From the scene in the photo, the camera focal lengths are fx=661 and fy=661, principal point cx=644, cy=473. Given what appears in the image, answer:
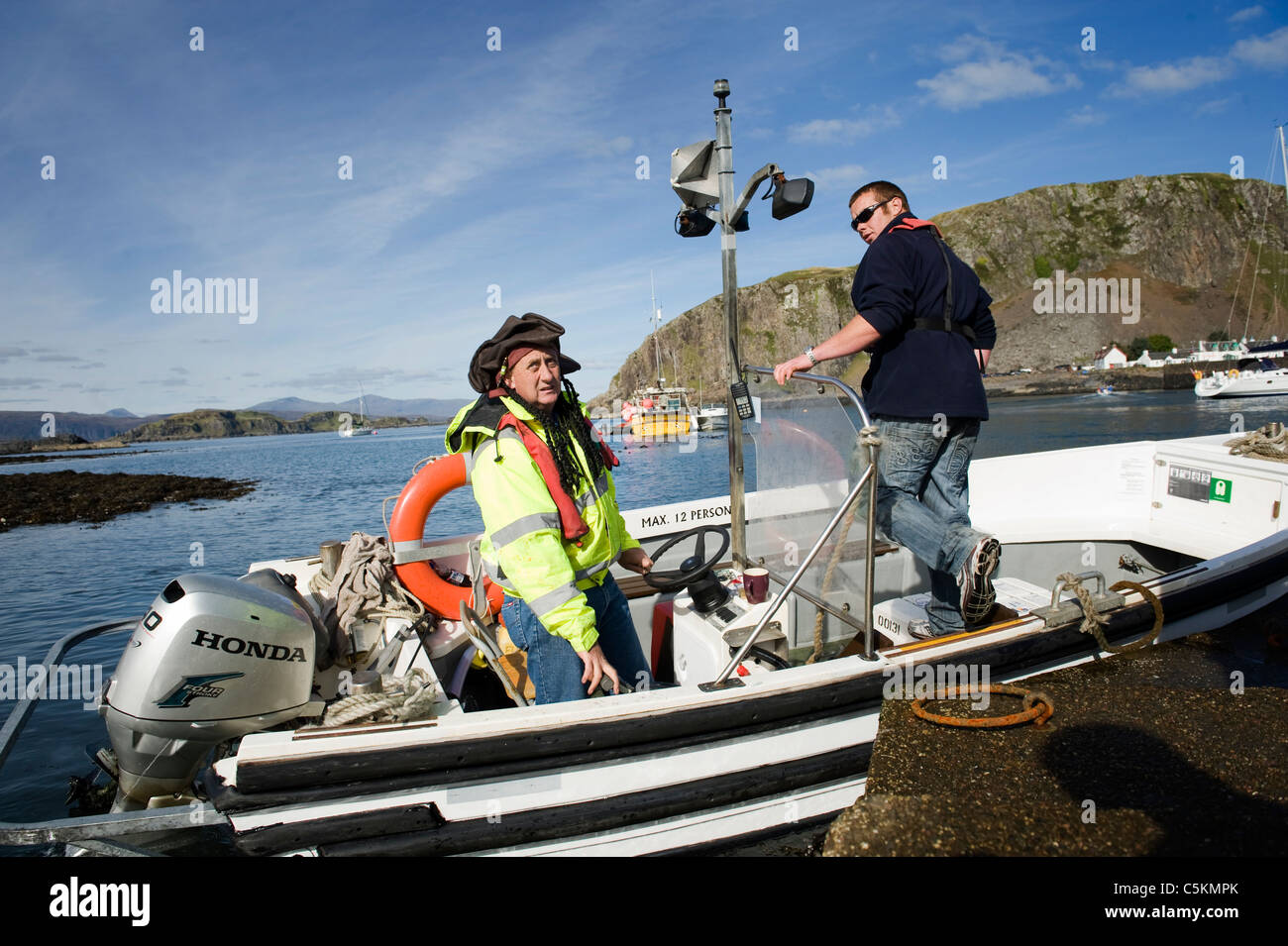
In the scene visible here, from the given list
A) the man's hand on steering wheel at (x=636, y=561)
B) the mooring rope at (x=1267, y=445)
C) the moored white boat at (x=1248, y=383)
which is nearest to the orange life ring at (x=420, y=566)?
the man's hand on steering wheel at (x=636, y=561)

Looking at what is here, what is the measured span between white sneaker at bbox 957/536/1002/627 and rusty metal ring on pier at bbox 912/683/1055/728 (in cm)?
39

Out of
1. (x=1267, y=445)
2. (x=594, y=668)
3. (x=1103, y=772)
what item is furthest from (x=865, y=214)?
(x=1267, y=445)

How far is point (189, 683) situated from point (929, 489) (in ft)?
11.3

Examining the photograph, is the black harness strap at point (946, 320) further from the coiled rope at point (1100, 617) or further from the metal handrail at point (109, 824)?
the metal handrail at point (109, 824)

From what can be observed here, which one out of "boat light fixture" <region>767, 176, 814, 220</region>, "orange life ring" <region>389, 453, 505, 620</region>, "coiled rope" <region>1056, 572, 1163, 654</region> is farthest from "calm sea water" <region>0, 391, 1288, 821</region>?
"boat light fixture" <region>767, 176, 814, 220</region>

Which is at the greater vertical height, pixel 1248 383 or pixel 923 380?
pixel 1248 383

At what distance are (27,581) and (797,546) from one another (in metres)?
17.4

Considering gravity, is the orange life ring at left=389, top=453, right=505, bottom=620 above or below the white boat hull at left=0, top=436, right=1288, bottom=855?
above

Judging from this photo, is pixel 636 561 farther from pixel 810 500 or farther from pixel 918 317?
pixel 918 317

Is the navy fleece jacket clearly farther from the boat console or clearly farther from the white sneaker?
the boat console

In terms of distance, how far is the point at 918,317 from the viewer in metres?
3.24

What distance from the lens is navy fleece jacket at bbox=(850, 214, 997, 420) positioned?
10.3ft

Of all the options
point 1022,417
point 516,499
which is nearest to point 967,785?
point 516,499

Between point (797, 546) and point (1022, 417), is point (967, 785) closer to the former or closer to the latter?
point (797, 546)
